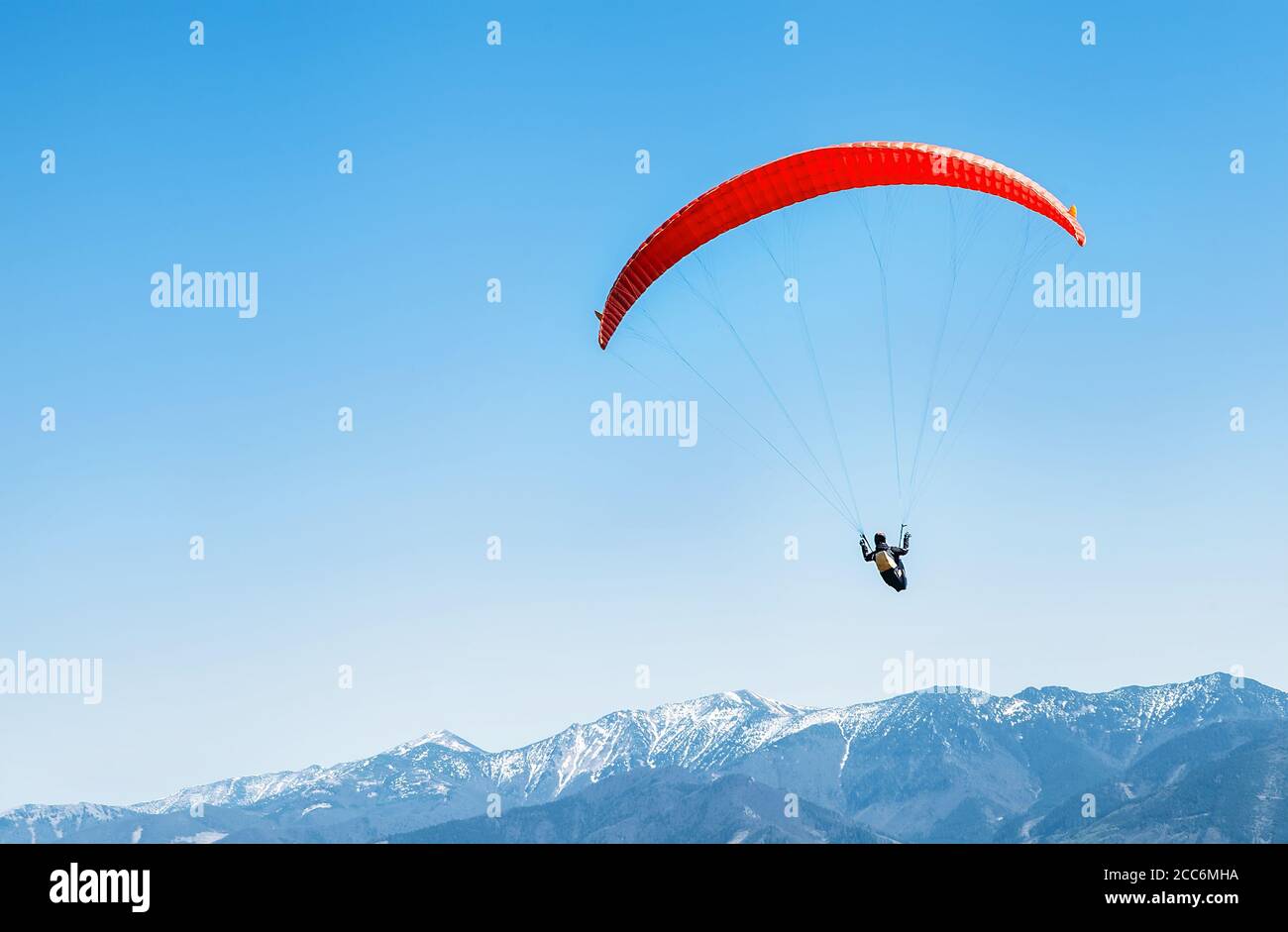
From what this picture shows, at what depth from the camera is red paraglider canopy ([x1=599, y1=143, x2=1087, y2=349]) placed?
107 ft

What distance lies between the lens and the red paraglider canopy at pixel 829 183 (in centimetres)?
3253

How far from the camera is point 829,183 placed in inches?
1313

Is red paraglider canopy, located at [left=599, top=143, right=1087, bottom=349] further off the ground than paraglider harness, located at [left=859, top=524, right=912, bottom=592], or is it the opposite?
red paraglider canopy, located at [left=599, top=143, right=1087, bottom=349]

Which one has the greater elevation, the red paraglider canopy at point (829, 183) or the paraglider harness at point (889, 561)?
the red paraglider canopy at point (829, 183)

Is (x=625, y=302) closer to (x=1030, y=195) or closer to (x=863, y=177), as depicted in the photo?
(x=863, y=177)

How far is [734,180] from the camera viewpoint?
33.7m
